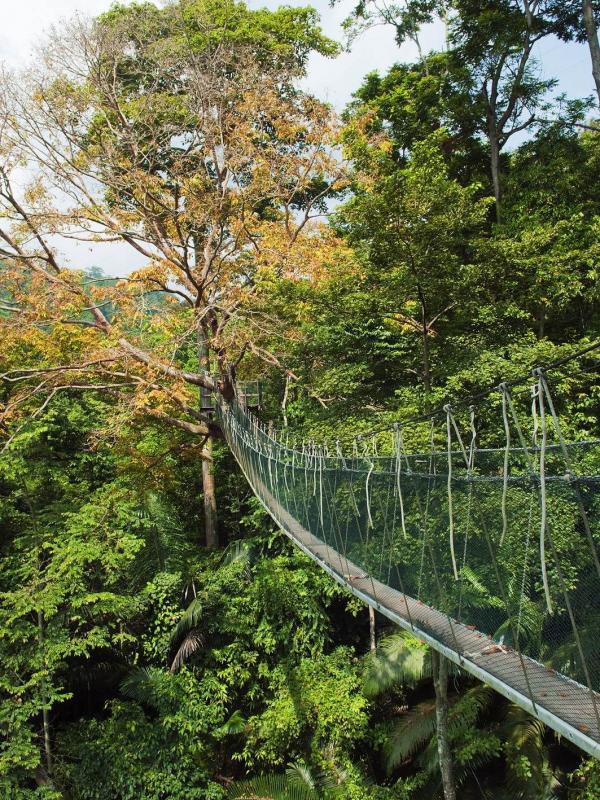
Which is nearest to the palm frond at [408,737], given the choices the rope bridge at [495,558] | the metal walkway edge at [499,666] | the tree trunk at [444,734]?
the tree trunk at [444,734]

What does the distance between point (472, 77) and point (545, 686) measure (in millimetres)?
7361

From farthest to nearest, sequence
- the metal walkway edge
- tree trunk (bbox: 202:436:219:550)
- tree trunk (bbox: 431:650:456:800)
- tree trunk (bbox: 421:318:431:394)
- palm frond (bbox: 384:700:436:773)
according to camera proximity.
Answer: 1. tree trunk (bbox: 202:436:219:550)
2. palm frond (bbox: 384:700:436:773)
3. tree trunk (bbox: 421:318:431:394)
4. tree trunk (bbox: 431:650:456:800)
5. the metal walkway edge

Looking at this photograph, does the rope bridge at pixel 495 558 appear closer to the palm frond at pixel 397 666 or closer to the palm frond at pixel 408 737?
the palm frond at pixel 397 666

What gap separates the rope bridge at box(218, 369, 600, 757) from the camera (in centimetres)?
141

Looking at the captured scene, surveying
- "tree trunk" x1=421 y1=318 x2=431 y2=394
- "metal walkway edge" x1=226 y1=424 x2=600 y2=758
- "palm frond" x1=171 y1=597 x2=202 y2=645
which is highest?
"tree trunk" x1=421 y1=318 x2=431 y2=394

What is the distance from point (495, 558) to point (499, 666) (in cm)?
34

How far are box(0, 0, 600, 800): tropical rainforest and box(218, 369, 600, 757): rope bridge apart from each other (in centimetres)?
169

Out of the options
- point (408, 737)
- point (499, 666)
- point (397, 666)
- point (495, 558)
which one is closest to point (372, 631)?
point (397, 666)

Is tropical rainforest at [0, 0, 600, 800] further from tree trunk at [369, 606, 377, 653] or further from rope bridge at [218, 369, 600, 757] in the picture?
rope bridge at [218, 369, 600, 757]

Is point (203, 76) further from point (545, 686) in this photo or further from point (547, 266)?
point (545, 686)

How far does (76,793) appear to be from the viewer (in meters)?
4.53

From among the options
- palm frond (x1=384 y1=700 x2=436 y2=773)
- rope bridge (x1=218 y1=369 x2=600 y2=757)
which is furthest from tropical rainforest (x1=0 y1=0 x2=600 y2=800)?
rope bridge (x1=218 y1=369 x2=600 y2=757)

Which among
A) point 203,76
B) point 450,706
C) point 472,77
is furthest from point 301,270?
point 450,706

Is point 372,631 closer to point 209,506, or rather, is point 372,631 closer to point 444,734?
point 444,734
